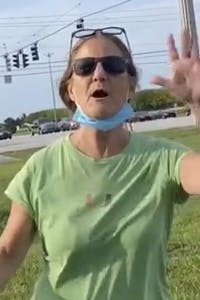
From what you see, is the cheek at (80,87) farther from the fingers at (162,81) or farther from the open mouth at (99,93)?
the fingers at (162,81)

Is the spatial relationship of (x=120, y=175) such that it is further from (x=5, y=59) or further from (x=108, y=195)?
(x=5, y=59)

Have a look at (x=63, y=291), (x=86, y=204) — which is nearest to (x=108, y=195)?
(x=86, y=204)

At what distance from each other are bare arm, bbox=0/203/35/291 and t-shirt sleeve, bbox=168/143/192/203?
1.72 ft

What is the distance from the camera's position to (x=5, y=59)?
2547 inches

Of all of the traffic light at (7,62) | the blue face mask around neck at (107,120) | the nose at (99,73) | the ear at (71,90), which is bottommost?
the traffic light at (7,62)

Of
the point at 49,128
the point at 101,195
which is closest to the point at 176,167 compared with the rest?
the point at 101,195

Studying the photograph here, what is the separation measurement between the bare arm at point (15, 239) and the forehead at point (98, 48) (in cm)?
Answer: 59

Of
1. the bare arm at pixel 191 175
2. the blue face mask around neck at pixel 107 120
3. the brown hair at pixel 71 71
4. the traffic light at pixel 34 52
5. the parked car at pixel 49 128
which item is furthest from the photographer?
the parked car at pixel 49 128

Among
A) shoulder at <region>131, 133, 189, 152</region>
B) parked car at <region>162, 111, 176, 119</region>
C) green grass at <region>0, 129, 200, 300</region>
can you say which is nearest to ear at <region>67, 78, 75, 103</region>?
shoulder at <region>131, 133, 189, 152</region>

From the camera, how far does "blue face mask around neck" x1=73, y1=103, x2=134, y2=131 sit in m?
3.16

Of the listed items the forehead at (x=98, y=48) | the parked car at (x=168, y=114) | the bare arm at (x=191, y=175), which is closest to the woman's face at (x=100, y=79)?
the forehead at (x=98, y=48)

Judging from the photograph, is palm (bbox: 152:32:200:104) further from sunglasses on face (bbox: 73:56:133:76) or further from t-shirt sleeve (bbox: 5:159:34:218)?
t-shirt sleeve (bbox: 5:159:34:218)

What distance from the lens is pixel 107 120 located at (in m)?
3.16

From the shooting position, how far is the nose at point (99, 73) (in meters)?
3.16
